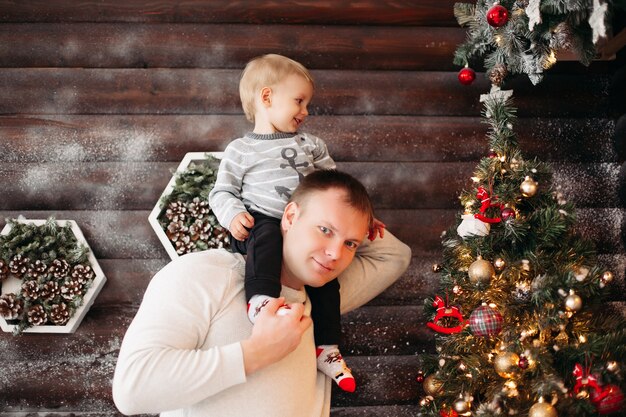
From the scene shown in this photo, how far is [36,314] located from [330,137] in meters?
1.65

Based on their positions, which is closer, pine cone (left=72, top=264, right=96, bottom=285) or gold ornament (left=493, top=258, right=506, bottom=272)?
gold ornament (left=493, top=258, right=506, bottom=272)

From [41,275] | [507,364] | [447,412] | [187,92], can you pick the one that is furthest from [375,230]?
[41,275]

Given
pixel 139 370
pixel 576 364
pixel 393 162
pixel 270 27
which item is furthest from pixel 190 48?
pixel 576 364

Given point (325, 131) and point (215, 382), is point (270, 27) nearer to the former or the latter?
point (325, 131)

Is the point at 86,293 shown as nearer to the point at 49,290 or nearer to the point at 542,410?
the point at 49,290

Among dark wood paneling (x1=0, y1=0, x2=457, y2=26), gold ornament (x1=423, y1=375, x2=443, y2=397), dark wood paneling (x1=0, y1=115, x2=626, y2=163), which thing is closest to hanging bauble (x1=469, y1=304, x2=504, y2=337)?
gold ornament (x1=423, y1=375, x2=443, y2=397)

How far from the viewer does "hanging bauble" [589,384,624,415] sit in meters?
1.75

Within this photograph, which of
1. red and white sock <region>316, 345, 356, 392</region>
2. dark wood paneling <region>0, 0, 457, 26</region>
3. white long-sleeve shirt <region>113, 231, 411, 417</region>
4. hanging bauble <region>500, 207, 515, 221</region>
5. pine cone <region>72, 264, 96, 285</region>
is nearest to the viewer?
white long-sleeve shirt <region>113, 231, 411, 417</region>

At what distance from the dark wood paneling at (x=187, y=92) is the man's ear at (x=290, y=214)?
119 centimetres

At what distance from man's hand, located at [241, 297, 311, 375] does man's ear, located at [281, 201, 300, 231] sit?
290 mm

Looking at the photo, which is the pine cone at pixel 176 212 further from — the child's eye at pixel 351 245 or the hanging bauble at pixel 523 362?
the hanging bauble at pixel 523 362

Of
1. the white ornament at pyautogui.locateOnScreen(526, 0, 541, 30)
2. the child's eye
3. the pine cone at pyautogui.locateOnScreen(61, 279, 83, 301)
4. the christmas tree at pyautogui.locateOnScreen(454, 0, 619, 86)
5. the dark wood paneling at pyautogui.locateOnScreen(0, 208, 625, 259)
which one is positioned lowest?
the pine cone at pyautogui.locateOnScreen(61, 279, 83, 301)

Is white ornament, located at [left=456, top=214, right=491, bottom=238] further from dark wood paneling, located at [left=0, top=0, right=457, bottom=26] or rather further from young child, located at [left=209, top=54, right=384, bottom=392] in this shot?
dark wood paneling, located at [left=0, top=0, right=457, bottom=26]

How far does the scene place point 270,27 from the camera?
10.0 feet
